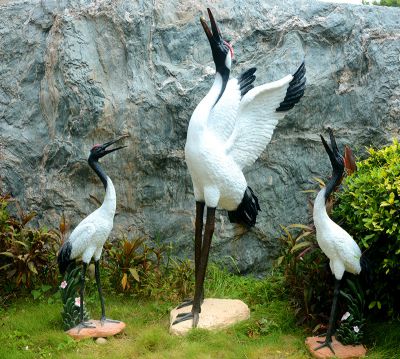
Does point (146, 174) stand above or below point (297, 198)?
above

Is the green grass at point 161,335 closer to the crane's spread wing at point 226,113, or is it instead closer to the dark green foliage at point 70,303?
the dark green foliage at point 70,303

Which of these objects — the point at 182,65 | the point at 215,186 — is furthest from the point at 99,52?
the point at 215,186

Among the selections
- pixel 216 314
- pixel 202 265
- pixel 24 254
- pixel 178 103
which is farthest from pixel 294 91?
pixel 24 254

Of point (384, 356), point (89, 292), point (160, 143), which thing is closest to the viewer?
point (384, 356)

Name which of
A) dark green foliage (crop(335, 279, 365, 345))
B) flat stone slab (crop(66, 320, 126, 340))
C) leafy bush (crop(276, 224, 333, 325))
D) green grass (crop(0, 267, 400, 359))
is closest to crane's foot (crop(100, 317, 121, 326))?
flat stone slab (crop(66, 320, 126, 340))

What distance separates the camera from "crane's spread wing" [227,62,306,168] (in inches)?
191

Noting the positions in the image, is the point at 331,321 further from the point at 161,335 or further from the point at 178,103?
the point at 178,103

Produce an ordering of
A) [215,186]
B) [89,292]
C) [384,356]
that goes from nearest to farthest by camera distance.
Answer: [384,356] < [215,186] < [89,292]

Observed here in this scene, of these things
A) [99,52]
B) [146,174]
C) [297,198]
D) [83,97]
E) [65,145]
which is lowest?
[297,198]

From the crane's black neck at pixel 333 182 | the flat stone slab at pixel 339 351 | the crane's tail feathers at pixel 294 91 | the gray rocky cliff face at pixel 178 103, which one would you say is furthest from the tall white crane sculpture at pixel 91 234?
the flat stone slab at pixel 339 351

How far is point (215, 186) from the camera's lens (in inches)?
186

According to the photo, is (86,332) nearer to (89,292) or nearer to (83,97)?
(89,292)

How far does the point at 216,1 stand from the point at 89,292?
336 centimetres

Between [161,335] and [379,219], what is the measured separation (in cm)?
196
